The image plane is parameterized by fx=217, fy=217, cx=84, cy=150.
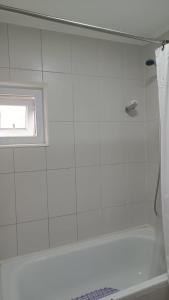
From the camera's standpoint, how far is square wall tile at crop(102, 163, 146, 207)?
2.11 metres

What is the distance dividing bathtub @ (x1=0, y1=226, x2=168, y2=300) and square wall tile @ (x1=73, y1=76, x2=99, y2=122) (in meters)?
1.16

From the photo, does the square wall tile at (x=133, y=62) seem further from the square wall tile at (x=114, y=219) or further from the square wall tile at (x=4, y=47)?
the square wall tile at (x=114, y=219)

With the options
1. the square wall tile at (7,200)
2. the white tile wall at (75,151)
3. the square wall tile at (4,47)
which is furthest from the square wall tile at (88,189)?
the square wall tile at (4,47)

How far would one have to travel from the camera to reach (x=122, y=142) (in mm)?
2168

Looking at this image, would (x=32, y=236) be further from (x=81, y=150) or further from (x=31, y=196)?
(x=81, y=150)

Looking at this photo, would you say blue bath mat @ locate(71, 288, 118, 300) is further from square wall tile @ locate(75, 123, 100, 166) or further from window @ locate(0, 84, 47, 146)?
window @ locate(0, 84, 47, 146)

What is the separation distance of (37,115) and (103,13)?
96cm

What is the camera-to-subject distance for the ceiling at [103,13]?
1.53 metres

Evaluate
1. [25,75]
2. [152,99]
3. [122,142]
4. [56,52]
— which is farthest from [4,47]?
[152,99]

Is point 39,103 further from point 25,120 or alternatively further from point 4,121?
point 4,121

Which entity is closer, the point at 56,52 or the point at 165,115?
the point at 165,115

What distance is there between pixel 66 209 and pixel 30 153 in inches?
23.3

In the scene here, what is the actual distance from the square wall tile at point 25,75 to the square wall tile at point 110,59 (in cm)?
60

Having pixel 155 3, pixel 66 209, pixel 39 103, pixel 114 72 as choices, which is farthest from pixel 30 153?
pixel 155 3
